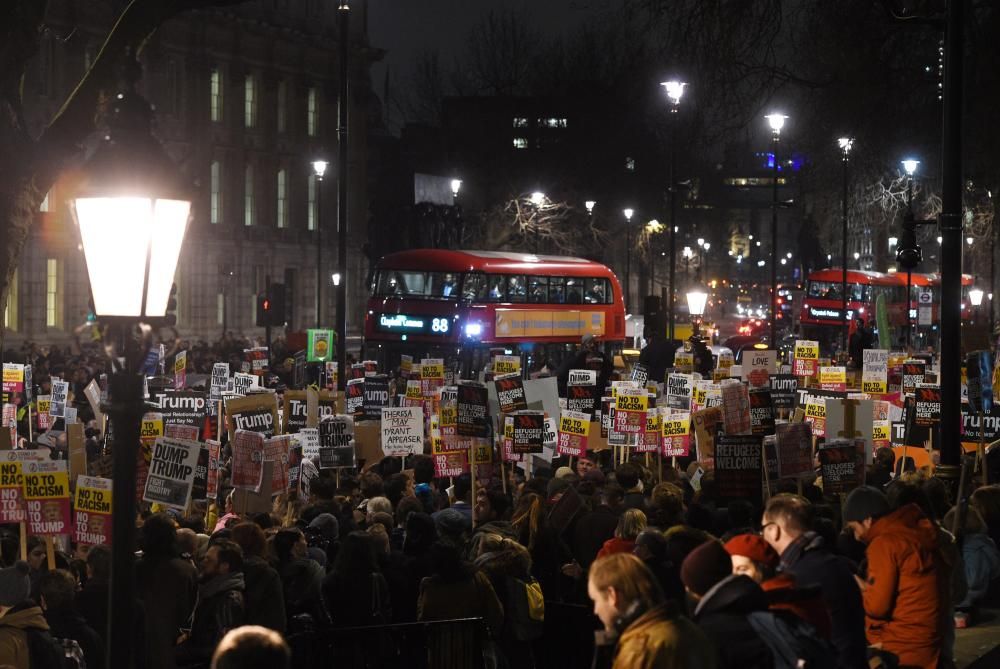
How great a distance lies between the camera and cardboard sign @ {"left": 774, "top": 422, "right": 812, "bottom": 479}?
12297mm

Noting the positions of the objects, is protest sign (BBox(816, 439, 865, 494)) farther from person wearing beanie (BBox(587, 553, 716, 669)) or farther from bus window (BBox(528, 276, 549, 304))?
bus window (BBox(528, 276, 549, 304))

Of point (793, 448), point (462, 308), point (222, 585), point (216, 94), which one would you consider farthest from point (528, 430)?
point (216, 94)

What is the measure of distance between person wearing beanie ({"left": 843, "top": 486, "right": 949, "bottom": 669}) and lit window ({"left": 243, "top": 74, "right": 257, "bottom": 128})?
5886cm

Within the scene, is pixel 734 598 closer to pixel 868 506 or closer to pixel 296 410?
pixel 868 506

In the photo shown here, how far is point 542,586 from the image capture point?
9.74m

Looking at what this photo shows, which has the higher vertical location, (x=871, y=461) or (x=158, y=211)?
(x=158, y=211)

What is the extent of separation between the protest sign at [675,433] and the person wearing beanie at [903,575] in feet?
28.6

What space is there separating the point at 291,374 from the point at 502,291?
8682 mm

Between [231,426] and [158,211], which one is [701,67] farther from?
[158,211]

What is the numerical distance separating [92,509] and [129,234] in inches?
205

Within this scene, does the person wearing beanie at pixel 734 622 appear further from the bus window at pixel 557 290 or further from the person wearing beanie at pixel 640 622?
the bus window at pixel 557 290

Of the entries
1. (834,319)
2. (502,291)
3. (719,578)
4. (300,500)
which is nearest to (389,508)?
(300,500)

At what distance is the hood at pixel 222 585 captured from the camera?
7.79 meters

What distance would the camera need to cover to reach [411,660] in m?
7.81
